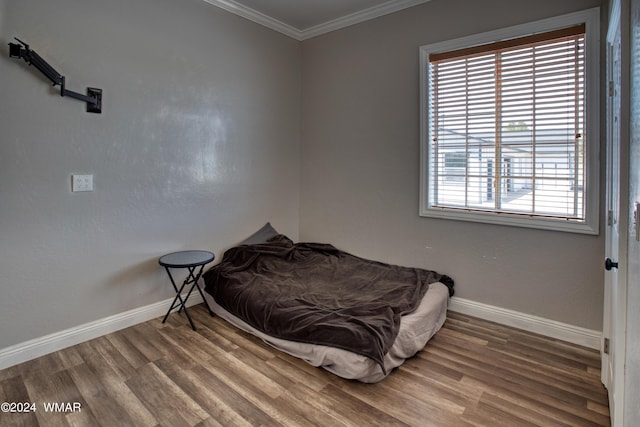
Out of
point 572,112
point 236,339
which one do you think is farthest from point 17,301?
point 572,112

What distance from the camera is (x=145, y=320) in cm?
289

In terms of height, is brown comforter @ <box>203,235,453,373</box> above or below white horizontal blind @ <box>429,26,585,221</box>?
below

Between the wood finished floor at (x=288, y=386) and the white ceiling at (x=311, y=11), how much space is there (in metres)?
2.85

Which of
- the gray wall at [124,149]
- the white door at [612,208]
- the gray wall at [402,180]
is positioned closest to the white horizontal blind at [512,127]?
the gray wall at [402,180]

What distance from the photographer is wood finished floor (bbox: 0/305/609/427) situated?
1791 mm

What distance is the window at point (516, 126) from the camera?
2459 millimetres

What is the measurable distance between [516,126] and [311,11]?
215 cm

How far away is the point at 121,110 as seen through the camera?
2674 millimetres

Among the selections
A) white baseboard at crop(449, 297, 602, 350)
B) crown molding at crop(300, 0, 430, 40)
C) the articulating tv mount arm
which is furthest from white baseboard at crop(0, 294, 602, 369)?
crown molding at crop(300, 0, 430, 40)

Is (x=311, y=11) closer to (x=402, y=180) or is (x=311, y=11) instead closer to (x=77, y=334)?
(x=402, y=180)

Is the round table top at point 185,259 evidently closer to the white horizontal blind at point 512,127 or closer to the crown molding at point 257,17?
the white horizontal blind at point 512,127

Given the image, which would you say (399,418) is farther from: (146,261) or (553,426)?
(146,261)

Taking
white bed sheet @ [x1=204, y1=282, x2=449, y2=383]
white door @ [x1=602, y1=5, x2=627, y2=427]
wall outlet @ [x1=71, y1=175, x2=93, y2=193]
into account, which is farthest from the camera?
wall outlet @ [x1=71, y1=175, x2=93, y2=193]

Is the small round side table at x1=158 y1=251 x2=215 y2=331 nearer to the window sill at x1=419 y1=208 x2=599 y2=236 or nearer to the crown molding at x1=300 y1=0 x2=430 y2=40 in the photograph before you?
the window sill at x1=419 y1=208 x2=599 y2=236
